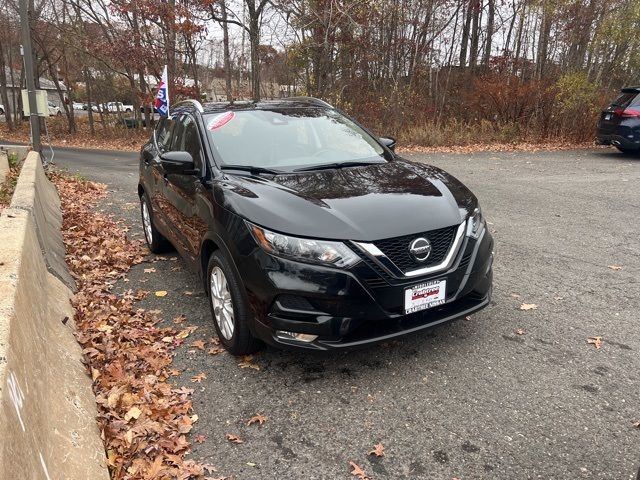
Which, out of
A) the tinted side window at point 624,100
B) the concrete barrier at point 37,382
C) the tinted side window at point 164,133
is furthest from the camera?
the tinted side window at point 624,100

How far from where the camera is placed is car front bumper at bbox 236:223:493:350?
9.93ft

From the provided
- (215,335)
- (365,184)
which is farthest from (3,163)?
(365,184)

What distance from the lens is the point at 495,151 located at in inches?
607

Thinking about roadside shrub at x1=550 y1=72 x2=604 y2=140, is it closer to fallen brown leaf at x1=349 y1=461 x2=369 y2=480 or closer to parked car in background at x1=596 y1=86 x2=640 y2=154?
parked car in background at x1=596 y1=86 x2=640 y2=154

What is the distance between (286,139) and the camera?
14.6ft

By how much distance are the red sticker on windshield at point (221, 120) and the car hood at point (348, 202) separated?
2.53 feet

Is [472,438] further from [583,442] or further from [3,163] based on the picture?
[3,163]

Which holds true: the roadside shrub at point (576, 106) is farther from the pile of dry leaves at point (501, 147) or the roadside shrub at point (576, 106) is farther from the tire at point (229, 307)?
the tire at point (229, 307)

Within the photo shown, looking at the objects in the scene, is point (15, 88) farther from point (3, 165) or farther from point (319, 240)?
point (319, 240)

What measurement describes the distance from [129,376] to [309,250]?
4.89 ft

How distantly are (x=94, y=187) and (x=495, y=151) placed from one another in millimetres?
11165

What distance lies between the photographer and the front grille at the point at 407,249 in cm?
309

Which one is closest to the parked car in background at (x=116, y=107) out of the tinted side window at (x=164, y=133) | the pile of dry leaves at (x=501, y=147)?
the pile of dry leaves at (x=501, y=147)

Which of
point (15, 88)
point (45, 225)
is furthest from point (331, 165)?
point (15, 88)
